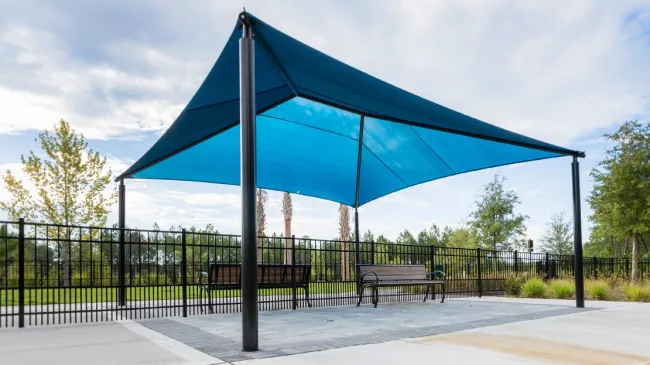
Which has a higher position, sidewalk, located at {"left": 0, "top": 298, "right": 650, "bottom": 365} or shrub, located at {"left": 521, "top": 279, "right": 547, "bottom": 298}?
sidewalk, located at {"left": 0, "top": 298, "right": 650, "bottom": 365}

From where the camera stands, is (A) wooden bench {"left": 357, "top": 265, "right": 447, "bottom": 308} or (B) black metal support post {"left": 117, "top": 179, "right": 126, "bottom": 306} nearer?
(B) black metal support post {"left": 117, "top": 179, "right": 126, "bottom": 306}

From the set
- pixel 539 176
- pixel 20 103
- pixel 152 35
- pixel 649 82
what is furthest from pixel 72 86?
pixel 649 82

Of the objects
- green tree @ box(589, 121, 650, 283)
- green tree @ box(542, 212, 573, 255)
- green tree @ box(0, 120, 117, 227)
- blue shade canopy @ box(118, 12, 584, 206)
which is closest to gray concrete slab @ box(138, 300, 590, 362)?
blue shade canopy @ box(118, 12, 584, 206)

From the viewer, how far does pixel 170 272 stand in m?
13.0

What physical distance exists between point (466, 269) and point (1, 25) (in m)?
14.1

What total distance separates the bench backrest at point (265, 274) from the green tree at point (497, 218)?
18156mm

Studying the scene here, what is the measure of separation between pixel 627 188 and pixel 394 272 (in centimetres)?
1287

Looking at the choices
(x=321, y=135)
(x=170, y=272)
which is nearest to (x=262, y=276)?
(x=321, y=135)

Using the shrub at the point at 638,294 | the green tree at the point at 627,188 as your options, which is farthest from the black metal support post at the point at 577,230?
the green tree at the point at 627,188

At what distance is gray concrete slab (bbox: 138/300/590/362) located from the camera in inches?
220

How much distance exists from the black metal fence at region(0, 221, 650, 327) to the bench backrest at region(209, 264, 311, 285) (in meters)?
0.18

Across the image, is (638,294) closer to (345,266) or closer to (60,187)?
(345,266)

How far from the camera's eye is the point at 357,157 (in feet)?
40.5

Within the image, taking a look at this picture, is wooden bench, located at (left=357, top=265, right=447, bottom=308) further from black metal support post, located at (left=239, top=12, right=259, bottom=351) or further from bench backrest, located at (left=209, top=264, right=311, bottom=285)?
black metal support post, located at (left=239, top=12, right=259, bottom=351)
